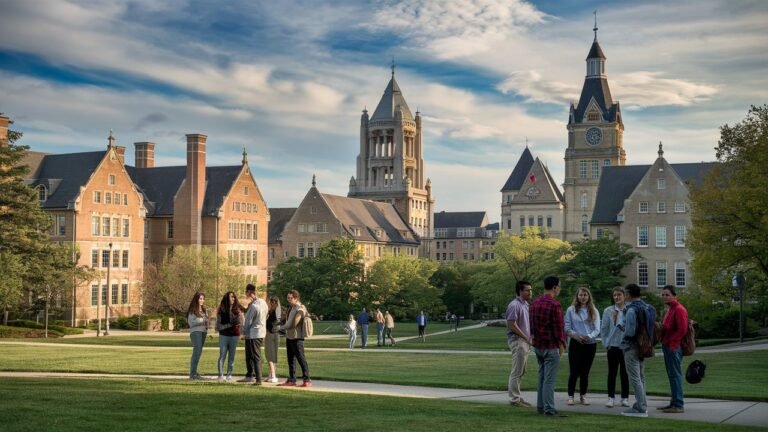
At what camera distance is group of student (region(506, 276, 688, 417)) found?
16.0m

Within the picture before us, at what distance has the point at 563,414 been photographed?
15.8 m

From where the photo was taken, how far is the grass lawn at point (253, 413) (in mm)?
13945

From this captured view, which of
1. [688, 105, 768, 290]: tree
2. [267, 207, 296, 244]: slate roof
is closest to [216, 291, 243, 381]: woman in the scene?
[688, 105, 768, 290]: tree

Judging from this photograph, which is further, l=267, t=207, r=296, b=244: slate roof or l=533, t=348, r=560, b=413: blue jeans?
l=267, t=207, r=296, b=244: slate roof

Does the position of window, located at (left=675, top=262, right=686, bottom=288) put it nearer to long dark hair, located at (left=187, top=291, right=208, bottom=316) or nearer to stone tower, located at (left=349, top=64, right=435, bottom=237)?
long dark hair, located at (left=187, top=291, right=208, bottom=316)

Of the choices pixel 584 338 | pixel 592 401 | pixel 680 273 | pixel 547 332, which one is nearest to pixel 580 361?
pixel 584 338

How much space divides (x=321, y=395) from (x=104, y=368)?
10.6m

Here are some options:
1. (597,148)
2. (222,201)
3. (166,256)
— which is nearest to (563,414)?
(166,256)

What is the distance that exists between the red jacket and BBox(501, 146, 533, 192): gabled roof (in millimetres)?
151765

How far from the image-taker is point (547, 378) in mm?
15727

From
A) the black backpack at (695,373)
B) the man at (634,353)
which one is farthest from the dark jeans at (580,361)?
the black backpack at (695,373)

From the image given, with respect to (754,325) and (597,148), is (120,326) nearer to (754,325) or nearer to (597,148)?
(754,325)

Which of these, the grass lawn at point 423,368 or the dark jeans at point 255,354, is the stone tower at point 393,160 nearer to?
the grass lawn at point 423,368

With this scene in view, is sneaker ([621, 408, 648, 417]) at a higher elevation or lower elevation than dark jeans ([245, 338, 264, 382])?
lower
